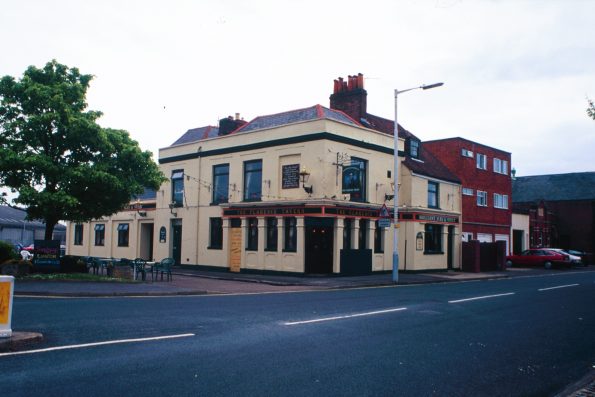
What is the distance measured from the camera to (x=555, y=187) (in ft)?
191

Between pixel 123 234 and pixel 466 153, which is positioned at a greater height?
pixel 466 153

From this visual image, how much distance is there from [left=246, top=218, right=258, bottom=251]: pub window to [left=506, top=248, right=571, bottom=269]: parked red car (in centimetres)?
2420

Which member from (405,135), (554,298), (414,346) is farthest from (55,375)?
(405,135)

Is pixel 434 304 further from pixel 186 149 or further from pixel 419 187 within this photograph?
pixel 186 149

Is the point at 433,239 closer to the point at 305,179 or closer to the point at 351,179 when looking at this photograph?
the point at 351,179

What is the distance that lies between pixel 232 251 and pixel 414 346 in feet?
67.5

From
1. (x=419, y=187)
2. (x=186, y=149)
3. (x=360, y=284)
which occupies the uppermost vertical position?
(x=186, y=149)

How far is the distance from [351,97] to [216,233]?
1197 centimetres

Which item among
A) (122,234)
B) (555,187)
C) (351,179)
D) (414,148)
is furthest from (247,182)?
(555,187)

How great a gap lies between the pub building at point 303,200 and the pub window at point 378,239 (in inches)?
2.4

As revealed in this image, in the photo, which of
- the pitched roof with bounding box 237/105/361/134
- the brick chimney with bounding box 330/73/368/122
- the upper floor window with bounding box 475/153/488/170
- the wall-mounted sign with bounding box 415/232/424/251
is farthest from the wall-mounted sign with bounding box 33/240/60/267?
the upper floor window with bounding box 475/153/488/170

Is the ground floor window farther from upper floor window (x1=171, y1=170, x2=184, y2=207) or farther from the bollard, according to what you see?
the bollard

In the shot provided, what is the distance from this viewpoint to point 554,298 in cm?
1617

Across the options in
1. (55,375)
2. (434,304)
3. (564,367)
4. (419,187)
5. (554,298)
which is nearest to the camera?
(55,375)
